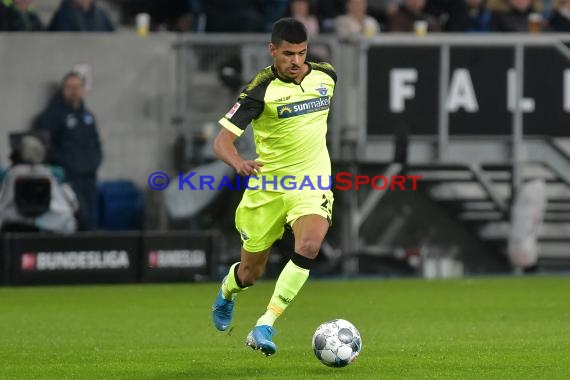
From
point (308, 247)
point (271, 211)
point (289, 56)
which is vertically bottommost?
point (308, 247)

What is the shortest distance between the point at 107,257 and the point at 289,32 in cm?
952

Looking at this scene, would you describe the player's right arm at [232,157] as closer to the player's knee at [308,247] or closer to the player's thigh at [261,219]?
the player's thigh at [261,219]

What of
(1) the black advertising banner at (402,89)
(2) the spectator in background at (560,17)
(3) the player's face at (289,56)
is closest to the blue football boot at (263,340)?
(3) the player's face at (289,56)

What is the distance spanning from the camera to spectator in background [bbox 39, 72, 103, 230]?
1967 cm

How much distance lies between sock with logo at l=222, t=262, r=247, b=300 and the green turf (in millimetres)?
426

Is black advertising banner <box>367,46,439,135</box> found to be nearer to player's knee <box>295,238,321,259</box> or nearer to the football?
player's knee <box>295,238,321,259</box>

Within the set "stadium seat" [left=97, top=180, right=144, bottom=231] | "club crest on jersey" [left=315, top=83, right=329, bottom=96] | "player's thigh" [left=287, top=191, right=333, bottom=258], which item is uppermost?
"club crest on jersey" [left=315, top=83, right=329, bottom=96]

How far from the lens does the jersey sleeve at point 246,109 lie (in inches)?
414

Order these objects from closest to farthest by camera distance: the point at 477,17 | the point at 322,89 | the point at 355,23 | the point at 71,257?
1. the point at 322,89
2. the point at 71,257
3. the point at 355,23
4. the point at 477,17

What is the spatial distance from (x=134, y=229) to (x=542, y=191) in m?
5.85

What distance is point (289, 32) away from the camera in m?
10.4

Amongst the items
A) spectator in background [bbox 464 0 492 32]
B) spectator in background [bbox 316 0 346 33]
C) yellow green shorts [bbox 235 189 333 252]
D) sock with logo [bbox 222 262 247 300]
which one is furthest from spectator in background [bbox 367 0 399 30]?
yellow green shorts [bbox 235 189 333 252]

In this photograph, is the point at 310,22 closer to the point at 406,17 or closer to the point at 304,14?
the point at 304,14

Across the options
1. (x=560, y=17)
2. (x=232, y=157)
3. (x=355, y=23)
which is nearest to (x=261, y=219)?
(x=232, y=157)
